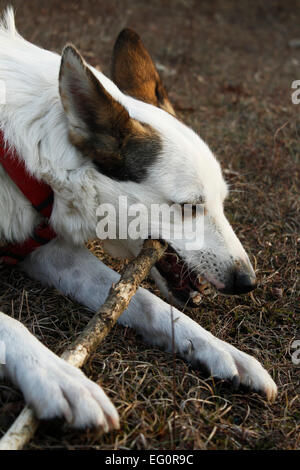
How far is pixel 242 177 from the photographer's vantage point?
13.7 feet

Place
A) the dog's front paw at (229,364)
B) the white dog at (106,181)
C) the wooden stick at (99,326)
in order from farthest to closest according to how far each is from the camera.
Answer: the white dog at (106,181), the dog's front paw at (229,364), the wooden stick at (99,326)

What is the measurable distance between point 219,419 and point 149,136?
1.32m

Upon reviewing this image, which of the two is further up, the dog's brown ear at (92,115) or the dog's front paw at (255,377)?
the dog's brown ear at (92,115)

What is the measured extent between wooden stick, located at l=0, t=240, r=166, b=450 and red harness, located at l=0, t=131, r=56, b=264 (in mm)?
518

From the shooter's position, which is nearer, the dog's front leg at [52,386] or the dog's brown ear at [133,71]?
the dog's front leg at [52,386]

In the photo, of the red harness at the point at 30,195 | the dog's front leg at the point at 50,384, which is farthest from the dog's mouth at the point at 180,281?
the dog's front leg at the point at 50,384

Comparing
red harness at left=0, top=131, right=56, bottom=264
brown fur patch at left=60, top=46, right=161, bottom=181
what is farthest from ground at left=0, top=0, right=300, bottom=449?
brown fur patch at left=60, top=46, right=161, bottom=181

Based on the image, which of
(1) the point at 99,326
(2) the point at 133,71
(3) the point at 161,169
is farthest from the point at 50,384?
(2) the point at 133,71

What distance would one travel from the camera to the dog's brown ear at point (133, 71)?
283 cm

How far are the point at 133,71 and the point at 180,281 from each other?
126 cm

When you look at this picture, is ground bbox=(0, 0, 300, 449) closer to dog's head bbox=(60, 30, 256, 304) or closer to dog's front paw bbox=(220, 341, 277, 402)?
dog's front paw bbox=(220, 341, 277, 402)

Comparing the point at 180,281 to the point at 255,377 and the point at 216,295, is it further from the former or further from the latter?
the point at 255,377

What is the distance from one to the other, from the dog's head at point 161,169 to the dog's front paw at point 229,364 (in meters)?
0.34

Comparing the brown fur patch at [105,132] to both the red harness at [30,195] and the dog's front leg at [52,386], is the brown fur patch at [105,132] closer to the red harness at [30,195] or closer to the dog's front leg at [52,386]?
the red harness at [30,195]
